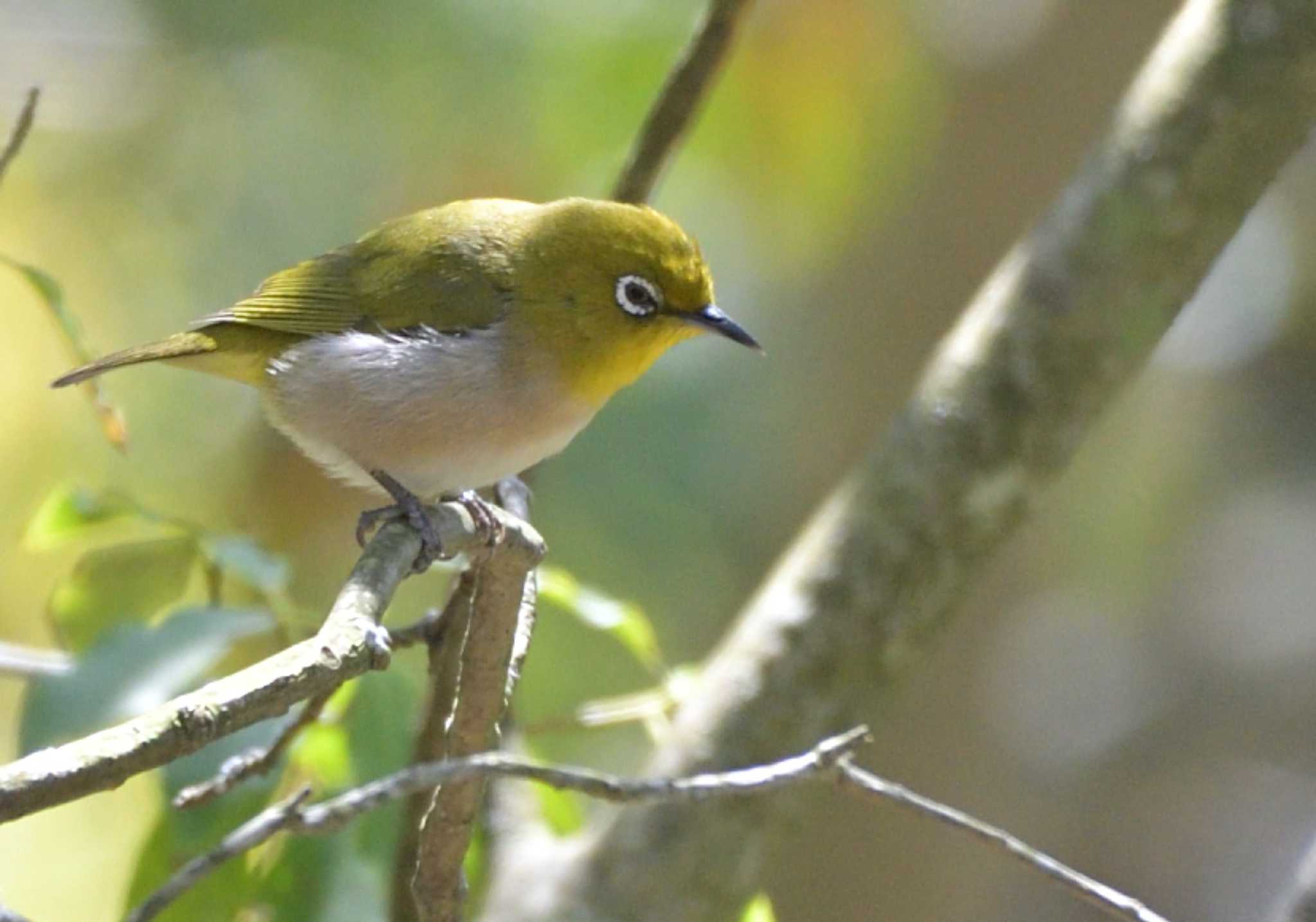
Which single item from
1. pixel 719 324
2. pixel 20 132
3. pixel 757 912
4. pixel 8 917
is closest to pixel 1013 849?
pixel 757 912

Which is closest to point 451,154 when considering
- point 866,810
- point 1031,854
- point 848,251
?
point 848,251

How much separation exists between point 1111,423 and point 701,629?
8.92ft

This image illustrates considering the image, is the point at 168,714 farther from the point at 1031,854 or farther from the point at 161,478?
the point at 161,478

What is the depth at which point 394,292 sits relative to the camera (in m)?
3.89

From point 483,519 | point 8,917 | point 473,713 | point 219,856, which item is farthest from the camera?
point 483,519

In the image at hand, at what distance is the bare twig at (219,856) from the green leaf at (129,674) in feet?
3.39

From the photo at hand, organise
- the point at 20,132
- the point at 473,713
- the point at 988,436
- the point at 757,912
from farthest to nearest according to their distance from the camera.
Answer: the point at 988,436 → the point at 757,912 → the point at 20,132 → the point at 473,713

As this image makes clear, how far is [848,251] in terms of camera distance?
316 inches

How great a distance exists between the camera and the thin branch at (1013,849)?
2.04m

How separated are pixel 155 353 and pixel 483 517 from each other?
4.56 feet

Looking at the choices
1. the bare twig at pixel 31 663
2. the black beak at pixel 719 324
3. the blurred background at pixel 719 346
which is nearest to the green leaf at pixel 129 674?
the bare twig at pixel 31 663

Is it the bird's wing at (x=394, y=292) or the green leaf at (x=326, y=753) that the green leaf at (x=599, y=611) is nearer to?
the green leaf at (x=326, y=753)

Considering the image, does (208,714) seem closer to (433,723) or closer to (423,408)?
(433,723)

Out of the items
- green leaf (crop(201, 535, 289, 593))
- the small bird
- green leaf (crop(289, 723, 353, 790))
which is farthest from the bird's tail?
green leaf (crop(289, 723, 353, 790))
